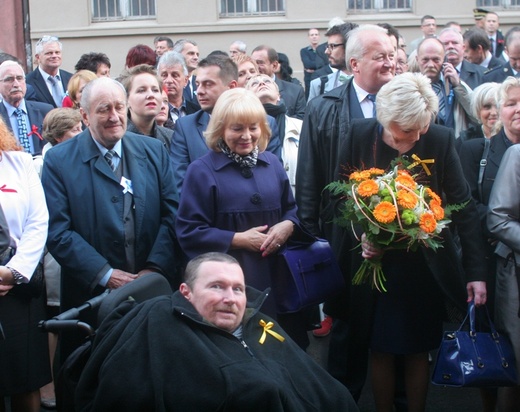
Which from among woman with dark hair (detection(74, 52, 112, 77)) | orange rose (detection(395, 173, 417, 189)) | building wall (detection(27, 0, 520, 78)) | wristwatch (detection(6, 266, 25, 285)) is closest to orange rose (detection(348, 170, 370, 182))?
orange rose (detection(395, 173, 417, 189))

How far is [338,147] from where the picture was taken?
19.3ft

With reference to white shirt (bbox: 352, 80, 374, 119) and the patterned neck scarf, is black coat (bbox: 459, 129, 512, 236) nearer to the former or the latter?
white shirt (bbox: 352, 80, 374, 119)

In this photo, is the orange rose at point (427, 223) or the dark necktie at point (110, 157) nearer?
the orange rose at point (427, 223)

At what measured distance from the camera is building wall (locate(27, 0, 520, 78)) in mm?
17828

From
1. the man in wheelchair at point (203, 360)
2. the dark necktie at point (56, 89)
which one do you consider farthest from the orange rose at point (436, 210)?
the dark necktie at point (56, 89)

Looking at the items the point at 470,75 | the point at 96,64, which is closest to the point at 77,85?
the point at 96,64

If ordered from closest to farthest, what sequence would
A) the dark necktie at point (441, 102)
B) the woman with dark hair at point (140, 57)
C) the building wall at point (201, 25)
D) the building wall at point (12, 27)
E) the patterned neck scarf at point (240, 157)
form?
1. the patterned neck scarf at point (240, 157)
2. the dark necktie at point (441, 102)
3. the woman with dark hair at point (140, 57)
4. the building wall at point (12, 27)
5. the building wall at point (201, 25)

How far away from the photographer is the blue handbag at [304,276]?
5445 millimetres

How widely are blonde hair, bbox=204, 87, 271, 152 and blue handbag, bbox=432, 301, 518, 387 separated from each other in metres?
1.67

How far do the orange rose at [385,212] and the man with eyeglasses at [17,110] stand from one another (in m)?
4.49

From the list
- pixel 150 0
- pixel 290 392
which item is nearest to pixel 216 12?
pixel 150 0

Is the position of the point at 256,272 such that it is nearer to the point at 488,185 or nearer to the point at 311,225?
the point at 311,225

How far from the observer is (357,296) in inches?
217

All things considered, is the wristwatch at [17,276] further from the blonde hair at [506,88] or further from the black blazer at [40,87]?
the black blazer at [40,87]
